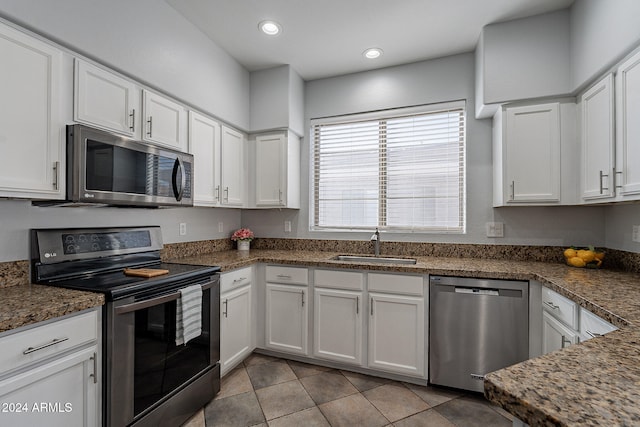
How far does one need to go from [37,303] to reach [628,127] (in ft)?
9.76

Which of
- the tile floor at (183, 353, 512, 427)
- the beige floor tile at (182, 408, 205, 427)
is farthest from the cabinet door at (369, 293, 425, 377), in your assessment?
the beige floor tile at (182, 408, 205, 427)

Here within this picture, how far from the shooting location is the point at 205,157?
2.63 metres

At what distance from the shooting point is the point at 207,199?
104 inches

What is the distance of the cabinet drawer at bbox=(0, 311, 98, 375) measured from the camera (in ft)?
3.68

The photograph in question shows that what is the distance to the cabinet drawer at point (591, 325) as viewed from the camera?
131 cm

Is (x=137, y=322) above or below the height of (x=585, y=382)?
below

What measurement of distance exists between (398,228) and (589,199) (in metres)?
1.42

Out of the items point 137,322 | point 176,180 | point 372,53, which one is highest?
Answer: point 372,53

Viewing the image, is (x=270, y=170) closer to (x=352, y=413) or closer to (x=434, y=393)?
(x=352, y=413)

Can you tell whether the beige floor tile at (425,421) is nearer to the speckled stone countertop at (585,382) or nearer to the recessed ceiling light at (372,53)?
the speckled stone countertop at (585,382)

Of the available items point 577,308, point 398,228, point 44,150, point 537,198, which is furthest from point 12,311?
point 537,198

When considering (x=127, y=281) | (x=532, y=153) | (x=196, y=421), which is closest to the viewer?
(x=127, y=281)

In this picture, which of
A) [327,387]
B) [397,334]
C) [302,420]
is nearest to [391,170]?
[397,334]

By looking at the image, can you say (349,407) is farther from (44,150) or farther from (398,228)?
(44,150)
